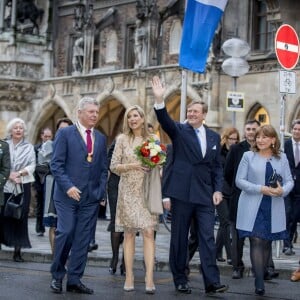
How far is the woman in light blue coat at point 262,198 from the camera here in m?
10.7

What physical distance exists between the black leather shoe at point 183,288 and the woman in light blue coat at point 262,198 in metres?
0.71

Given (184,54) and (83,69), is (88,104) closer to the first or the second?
(184,54)

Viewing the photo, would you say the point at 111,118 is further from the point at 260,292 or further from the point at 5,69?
the point at 260,292

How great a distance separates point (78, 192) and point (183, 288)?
1.52m

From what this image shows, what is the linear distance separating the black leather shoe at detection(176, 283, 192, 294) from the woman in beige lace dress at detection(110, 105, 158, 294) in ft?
1.29

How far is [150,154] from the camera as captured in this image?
34.7 ft

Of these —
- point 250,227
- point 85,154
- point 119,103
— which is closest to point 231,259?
point 250,227

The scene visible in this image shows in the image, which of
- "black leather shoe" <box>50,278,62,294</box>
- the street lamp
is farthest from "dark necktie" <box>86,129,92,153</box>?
the street lamp

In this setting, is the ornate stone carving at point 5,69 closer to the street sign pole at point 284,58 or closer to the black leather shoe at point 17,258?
the street sign pole at point 284,58

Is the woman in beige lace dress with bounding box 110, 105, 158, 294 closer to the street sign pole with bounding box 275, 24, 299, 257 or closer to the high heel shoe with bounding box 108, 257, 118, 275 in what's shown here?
the high heel shoe with bounding box 108, 257, 118, 275

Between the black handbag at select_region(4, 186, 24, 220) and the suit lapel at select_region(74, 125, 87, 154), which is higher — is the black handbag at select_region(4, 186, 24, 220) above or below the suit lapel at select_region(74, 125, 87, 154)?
below

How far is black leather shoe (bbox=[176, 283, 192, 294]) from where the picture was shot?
10.6 metres

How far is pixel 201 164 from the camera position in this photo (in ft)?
35.0

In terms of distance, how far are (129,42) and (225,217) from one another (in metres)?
24.1
